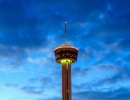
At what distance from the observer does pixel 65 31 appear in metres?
160

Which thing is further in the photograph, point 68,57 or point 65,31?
point 65,31

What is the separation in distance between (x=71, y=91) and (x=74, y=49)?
25.3 metres

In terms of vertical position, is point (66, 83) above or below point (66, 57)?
below

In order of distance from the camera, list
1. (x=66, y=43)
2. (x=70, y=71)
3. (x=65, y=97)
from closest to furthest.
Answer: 1. (x=65, y=97)
2. (x=70, y=71)
3. (x=66, y=43)

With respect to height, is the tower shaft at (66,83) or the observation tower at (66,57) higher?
the observation tower at (66,57)

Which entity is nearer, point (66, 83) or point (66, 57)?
point (66, 83)

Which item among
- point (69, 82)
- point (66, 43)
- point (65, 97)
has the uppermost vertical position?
point (66, 43)

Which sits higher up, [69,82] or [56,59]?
[56,59]

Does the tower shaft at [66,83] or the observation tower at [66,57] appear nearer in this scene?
the tower shaft at [66,83]

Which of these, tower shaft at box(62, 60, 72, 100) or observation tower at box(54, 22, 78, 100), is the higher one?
observation tower at box(54, 22, 78, 100)

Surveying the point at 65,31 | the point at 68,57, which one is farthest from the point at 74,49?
the point at 65,31

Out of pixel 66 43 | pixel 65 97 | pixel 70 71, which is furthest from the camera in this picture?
pixel 66 43

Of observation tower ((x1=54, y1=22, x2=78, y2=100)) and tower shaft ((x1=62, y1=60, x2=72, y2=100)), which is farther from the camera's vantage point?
observation tower ((x1=54, y1=22, x2=78, y2=100))

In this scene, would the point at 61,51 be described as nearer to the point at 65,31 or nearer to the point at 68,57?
the point at 68,57
